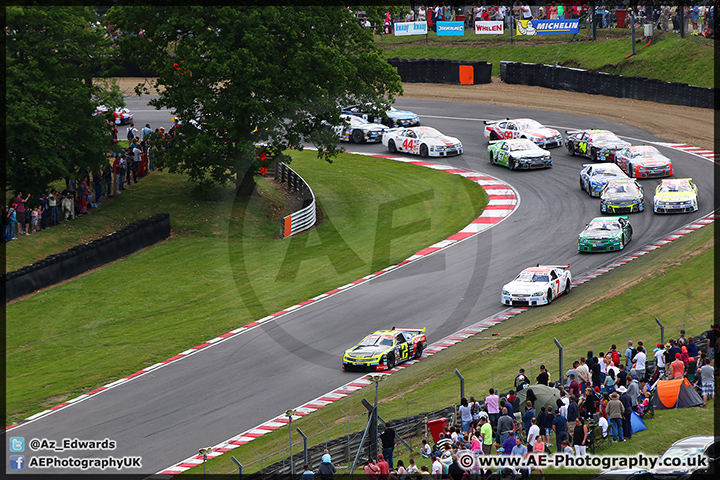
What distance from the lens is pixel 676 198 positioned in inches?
1454

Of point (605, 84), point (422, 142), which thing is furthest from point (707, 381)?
point (605, 84)

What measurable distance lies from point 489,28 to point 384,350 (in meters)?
43.3

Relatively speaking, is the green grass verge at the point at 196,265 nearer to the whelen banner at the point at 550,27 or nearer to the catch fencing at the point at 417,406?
the catch fencing at the point at 417,406

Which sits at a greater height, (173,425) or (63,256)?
(63,256)

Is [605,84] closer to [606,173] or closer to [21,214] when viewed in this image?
[606,173]

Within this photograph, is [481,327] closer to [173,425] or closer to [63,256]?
[173,425]

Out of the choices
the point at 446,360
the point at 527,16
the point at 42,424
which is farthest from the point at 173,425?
the point at 527,16

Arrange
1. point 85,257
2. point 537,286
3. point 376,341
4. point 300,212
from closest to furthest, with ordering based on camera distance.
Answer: point 376,341 < point 537,286 < point 85,257 < point 300,212

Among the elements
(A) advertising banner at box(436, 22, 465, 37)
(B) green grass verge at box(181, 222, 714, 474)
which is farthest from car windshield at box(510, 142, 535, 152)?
(A) advertising banner at box(436, 22, 465, 37)

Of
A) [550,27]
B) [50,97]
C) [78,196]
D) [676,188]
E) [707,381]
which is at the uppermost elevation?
[550,27]

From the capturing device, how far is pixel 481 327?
28.6 meters

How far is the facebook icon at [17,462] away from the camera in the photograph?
20.3 metres

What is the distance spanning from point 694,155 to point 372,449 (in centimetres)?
3191

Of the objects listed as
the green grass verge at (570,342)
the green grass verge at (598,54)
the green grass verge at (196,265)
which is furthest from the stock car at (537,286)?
the green grass verge at (598,54)
